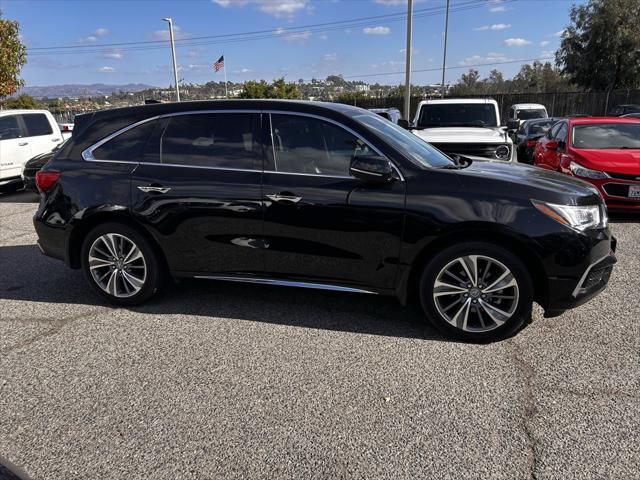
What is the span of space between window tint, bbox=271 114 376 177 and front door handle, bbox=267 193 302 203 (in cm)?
21

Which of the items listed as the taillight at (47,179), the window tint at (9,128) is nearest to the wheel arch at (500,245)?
the taillight at (47,179)

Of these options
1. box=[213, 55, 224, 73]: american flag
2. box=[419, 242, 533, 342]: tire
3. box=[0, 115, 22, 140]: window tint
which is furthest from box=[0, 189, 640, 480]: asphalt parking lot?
box=[213, 55, 224, 73]: american flag

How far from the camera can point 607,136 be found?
834cm

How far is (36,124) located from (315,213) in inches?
415

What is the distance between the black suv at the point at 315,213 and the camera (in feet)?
11.9

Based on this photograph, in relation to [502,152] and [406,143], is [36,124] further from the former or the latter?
[406,143]

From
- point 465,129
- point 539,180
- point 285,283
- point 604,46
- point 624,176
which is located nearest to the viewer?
point 539,180

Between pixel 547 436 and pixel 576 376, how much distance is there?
76 cm

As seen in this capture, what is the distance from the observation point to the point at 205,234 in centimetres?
427

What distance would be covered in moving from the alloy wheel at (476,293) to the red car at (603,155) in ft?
15.4

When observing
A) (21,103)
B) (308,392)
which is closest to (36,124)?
(308,392)

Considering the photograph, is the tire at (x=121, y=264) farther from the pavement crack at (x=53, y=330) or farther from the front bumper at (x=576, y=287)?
the front bumper at (x=576, y=287)

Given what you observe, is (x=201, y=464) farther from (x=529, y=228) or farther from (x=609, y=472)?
(x=529, y=228)

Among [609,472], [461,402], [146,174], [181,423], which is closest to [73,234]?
[146,174]
